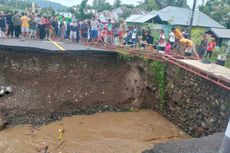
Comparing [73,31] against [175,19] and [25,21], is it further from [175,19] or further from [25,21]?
[175,19]

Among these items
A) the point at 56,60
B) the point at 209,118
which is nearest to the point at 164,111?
the point at 209,118

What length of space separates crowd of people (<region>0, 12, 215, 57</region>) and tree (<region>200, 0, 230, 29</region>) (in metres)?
23.7

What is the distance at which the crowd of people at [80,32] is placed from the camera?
51.4ft

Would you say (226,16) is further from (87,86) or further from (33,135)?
(33,135)

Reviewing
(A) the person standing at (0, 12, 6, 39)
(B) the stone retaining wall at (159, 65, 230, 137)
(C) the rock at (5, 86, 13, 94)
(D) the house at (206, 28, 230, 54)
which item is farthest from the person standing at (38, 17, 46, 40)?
(D) the house at (206, 28, 230, 54)

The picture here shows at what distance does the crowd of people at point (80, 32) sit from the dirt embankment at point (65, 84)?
198 centimetres

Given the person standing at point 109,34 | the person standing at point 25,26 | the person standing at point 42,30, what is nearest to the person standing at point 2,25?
the person standing at point 25,26

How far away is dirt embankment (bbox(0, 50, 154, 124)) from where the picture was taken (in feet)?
42.0

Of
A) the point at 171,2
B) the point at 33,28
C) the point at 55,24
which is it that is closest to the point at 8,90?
the point at 33,28

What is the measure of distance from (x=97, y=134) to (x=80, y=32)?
291 inches

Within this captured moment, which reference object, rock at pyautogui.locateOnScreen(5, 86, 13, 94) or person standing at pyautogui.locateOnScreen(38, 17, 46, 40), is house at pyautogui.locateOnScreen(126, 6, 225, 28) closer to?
person standing at pyautogui.locateOnScreen(38, 17, 46, 40)

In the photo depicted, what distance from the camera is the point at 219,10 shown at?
132ft

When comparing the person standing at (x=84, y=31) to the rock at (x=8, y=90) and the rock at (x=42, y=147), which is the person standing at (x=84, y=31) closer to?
the rock at (x=8, y=90)

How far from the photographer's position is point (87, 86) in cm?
1438
